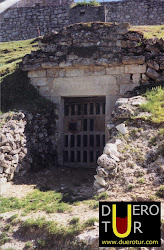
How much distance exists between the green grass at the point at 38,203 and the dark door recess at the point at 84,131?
2425 millimetres

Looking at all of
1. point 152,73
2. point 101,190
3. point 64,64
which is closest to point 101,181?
point 101,190

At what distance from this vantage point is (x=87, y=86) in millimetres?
7613

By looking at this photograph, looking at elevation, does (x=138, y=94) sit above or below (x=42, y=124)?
above

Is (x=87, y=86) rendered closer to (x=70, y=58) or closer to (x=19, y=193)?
(x=70, y=58)

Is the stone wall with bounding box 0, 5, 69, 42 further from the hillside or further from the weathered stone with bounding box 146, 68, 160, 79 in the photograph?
the weathered stone with bounding box 146, 68, 160, 79

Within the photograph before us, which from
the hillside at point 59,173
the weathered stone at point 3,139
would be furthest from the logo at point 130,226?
the weathered stone at point 3,139

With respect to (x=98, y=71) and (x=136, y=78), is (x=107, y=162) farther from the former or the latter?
(x=98, y=71)

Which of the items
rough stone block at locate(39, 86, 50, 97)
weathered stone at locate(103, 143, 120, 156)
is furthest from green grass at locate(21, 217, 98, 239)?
rough stone block at locate(39, 86, 50, 97)

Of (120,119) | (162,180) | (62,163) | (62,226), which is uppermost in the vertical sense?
(120,119)

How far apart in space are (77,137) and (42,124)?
1065 millimetres

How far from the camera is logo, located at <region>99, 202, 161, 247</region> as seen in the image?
3.58 metres

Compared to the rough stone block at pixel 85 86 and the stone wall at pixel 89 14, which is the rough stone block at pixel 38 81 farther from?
the stone wall at pixel 89 14

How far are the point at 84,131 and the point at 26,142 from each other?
175 centimetres

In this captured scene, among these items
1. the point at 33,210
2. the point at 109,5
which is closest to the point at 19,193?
the point at 33,210
